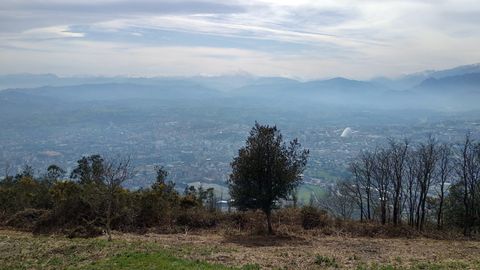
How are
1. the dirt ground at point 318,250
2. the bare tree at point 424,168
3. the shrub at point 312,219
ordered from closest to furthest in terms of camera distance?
the dirt ground at point 318,250, the shrub at point 312,219, the bare tree at point 424,168

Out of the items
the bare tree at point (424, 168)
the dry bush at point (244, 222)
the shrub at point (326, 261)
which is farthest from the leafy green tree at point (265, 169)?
the bare tree at point (424, 168)

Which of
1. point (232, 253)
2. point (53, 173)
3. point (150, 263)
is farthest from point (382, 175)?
point (53, 173)

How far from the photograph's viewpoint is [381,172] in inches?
1184

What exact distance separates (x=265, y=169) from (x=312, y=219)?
13.3 ft

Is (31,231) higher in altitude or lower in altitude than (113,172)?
lower

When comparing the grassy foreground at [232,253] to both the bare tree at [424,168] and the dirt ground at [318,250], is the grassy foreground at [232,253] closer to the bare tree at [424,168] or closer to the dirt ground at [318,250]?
the dirt ground at [318,250]

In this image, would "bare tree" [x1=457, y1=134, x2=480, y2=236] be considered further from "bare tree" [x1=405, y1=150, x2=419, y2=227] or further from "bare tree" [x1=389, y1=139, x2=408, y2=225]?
"bare tree" [x1=389, y1=139, x2=408, y2=225]

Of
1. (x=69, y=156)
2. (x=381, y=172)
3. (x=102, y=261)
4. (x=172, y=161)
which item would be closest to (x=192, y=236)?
(x=102, y=261)

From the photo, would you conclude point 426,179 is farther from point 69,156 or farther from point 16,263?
point 69,156

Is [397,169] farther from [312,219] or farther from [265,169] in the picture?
[265,169]

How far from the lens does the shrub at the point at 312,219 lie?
24.0 metres

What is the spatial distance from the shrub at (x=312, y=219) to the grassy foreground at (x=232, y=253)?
1.81m

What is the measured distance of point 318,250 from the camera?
18.4m

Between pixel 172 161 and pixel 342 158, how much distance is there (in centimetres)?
4455
